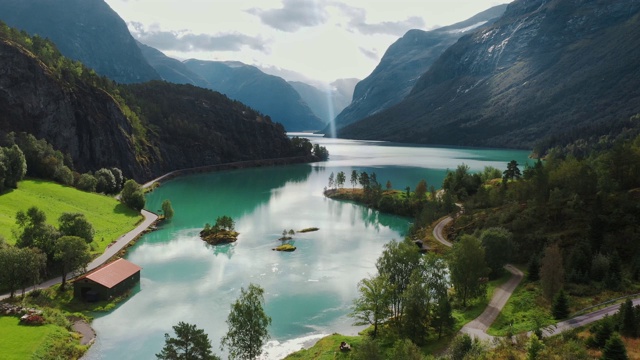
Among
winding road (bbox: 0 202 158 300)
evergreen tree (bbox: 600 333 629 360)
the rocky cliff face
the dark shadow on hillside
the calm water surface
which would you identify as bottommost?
the calm water surface

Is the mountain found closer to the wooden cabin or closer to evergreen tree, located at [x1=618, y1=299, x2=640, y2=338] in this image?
the wooden cabin

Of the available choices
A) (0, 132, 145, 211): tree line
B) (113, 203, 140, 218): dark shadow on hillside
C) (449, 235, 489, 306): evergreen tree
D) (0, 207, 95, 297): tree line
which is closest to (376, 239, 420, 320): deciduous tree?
(449, 235, 489, 306): evergreen tree

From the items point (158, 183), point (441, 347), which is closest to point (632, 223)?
point (441, 347)

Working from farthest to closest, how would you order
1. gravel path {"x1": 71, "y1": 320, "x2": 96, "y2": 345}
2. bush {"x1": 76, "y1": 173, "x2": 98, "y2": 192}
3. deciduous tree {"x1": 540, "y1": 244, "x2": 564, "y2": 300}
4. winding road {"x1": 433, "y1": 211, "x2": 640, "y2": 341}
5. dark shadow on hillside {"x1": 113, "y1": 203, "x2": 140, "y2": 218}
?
bush {"x1": 76, "y1": 173, "x2": 98, "y2": 192}
dark shadow on hillside {"x1": 113, "y1": 203, "x2": 140, "y2": 218}
deciduous tree {"x1": 540, "y1": 244, "x2": 564, "y2": 300}
gravel path {"x1": 71, "y1": 320, "x2": 96, "y2": 345}
winding road {"x1": 433, "y1": 211, "x2": 640, "y2": 341}

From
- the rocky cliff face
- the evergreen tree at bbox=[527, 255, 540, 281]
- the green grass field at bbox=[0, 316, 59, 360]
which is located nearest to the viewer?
the green grass field at bbox=[0, 316, 59, 360]

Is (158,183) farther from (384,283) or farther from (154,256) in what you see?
(384,283)

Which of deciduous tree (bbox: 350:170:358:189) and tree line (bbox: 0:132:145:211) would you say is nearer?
tree line (bbox: 0:132:145:211)
